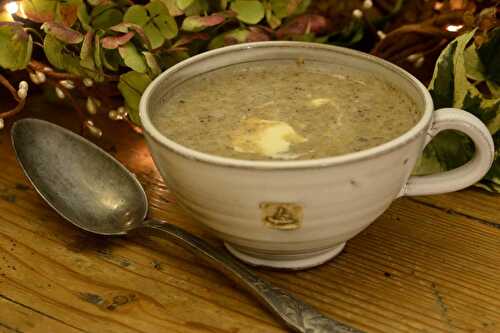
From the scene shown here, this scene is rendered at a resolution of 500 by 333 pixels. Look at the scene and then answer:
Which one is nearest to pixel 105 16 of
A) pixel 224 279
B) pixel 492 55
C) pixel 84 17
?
pixel 84 17

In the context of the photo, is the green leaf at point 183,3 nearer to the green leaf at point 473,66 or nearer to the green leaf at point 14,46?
the green leaf at point 14,46

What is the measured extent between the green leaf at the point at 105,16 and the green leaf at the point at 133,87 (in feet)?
0.23

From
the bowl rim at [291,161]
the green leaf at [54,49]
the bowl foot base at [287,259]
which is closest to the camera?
the bowl rim at [291,161]

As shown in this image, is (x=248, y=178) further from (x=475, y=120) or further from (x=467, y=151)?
(x=467, y=151)

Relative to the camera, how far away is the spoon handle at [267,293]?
2.02 ft

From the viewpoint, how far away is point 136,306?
67 centimetres

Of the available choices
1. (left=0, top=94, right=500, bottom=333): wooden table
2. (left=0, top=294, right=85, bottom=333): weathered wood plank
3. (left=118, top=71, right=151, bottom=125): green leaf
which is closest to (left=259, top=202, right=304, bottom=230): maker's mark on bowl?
(left=0, top=94, right=500, bottom=333): wooden table

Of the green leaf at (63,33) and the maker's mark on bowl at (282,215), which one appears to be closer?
the maker's mark on bowl at (282,215)

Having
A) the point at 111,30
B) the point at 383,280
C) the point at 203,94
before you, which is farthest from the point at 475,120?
the point at 111,30

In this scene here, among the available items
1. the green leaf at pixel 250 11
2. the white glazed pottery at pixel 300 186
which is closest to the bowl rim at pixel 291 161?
the white glazed pottery at pixel 300 186

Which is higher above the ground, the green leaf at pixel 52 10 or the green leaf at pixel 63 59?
the green leaf at pixel 52 10

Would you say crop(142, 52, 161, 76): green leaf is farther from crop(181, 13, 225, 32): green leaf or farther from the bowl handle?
the bowl handle

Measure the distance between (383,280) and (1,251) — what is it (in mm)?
417

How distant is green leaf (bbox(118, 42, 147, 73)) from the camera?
0.79 m
